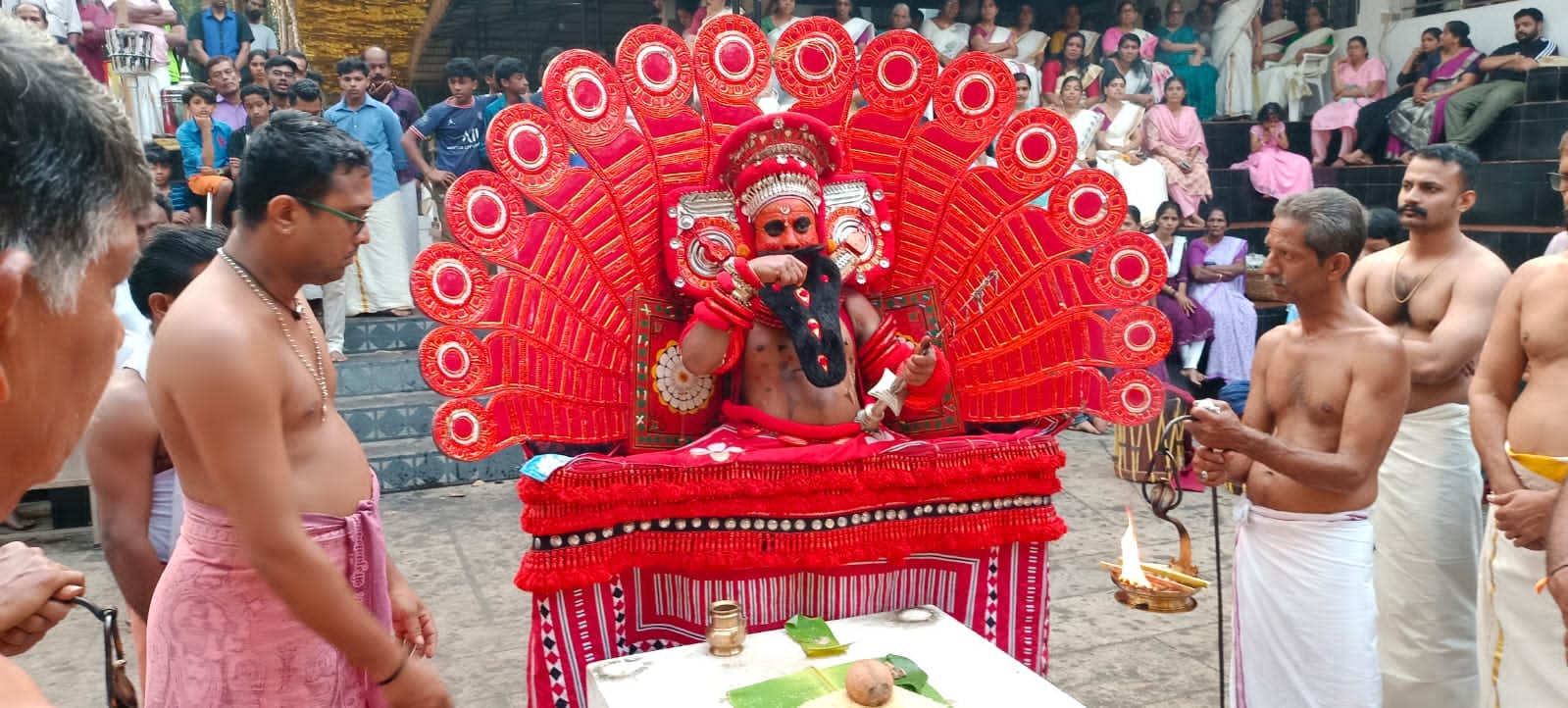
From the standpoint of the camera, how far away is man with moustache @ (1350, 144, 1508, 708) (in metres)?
3.01

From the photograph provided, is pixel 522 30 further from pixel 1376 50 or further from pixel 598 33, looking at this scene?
pixel 1376 50

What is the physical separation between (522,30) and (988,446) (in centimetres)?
1242

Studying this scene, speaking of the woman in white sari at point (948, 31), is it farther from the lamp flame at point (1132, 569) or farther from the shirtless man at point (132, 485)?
the shirtless man at point (132, 485)

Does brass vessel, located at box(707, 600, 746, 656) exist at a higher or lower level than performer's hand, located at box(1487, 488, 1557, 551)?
lower

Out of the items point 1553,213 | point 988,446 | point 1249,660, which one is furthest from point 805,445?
point 1553,213

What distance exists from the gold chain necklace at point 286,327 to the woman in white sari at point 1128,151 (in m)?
7.16

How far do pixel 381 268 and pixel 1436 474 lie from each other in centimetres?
628

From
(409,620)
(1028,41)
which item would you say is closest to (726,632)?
(409,620)

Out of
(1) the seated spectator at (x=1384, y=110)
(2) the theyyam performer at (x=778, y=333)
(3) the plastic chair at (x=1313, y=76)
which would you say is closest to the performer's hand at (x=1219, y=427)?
(2) the theyyam performer at (x=778, y=333)

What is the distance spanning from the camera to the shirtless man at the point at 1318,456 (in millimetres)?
2412

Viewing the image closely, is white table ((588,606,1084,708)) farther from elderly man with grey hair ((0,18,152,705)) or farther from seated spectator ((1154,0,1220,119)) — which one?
seated spectator ((1154,0,1220,119))

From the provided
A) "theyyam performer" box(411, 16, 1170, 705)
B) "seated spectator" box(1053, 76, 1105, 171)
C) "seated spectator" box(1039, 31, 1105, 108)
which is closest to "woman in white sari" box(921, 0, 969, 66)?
"seated spectator" box(1039, 31, 1105, 108)

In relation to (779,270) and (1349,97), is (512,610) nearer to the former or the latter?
(779,270)

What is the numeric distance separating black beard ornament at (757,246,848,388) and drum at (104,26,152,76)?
20.8ft
